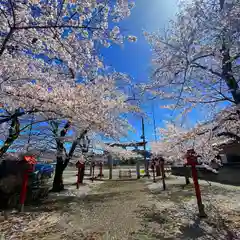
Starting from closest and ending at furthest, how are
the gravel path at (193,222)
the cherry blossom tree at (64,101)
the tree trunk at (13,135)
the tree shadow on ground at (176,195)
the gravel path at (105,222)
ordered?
1. the gravel path at (193,222)
2. the gravel path at (105,222)
3. the cherry blossom tree at (64,101)
4. the tree trunk at (13,135)
5. the tree shadow on ground at (176,195)

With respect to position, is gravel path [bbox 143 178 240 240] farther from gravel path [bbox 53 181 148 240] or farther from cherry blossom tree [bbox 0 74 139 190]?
cherry blossom tree [bbox 0 74 139 190]

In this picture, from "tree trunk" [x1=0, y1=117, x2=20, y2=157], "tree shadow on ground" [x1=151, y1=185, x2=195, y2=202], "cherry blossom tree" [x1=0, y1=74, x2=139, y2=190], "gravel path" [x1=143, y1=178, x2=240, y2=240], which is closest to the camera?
"gravel path" [x1=143, y1=178, x2=240, y2=240]

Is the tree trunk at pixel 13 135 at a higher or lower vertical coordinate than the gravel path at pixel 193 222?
higher

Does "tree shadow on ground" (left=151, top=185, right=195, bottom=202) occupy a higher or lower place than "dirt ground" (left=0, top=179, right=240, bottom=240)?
higher

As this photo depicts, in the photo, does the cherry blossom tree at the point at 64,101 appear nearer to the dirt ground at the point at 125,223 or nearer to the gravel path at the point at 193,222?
the dirt ground at the point at 125,223

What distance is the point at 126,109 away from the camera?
9.23m

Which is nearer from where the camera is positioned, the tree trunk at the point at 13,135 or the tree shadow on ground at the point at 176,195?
the tree trunk at the point at 13,135

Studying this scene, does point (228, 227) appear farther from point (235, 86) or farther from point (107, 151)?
point (107, 151)

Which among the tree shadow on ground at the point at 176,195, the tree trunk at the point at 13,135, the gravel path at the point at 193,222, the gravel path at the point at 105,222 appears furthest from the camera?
the tree shadow on ground at the point at 176,195

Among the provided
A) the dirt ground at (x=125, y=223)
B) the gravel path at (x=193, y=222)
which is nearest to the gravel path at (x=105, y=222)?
the dirt ground at (x=125, y=223)

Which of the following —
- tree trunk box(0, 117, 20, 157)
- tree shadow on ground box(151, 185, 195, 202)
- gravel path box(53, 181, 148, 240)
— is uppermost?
tree trunk box(0, 117, 20, 157)

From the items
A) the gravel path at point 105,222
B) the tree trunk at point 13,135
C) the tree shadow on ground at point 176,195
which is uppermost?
the tree trunk at point 13,135

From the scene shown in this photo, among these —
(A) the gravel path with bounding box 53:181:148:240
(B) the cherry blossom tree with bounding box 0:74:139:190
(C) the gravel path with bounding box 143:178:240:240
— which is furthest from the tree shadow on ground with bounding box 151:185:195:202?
(B) the cherry blossom tree with bounding box 0:74:139:190

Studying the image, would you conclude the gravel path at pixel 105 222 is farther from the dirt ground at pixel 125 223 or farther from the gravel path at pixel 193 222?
the gravel path at pixel 193 222
